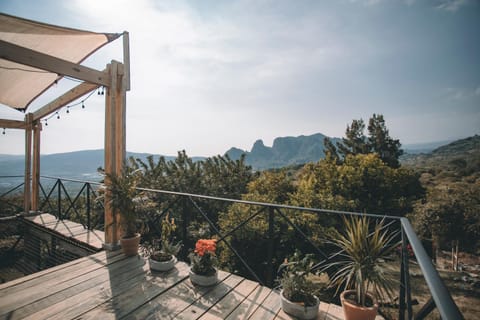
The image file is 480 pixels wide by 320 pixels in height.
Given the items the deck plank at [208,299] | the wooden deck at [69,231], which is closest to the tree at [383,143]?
the deck plank at [208,299]

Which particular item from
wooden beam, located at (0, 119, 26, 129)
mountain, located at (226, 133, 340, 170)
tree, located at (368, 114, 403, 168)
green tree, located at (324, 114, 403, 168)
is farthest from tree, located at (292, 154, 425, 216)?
mountain, located at (226, 133, 340, 170)

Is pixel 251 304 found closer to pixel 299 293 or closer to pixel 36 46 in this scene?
pixel 299 293

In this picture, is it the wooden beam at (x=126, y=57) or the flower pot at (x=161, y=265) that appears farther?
the wooden beam at (x=126, y=57)

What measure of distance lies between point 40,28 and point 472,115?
3363 cm

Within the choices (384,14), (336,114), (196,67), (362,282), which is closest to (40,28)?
(196,67)

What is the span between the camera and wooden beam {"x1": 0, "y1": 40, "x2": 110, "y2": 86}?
240cm

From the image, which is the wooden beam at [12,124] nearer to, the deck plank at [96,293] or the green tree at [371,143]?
the deck plank at [96,293]

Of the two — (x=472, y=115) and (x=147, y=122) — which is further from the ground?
(x=472, y=115)

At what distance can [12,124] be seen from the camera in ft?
16.9

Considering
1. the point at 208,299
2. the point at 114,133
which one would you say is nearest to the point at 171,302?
the point at 208,299

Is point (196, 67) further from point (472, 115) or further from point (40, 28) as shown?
point (472, 115)

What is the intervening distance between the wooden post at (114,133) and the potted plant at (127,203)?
209 millimetres

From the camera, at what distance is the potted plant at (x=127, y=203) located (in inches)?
123

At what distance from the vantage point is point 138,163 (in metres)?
8.82
